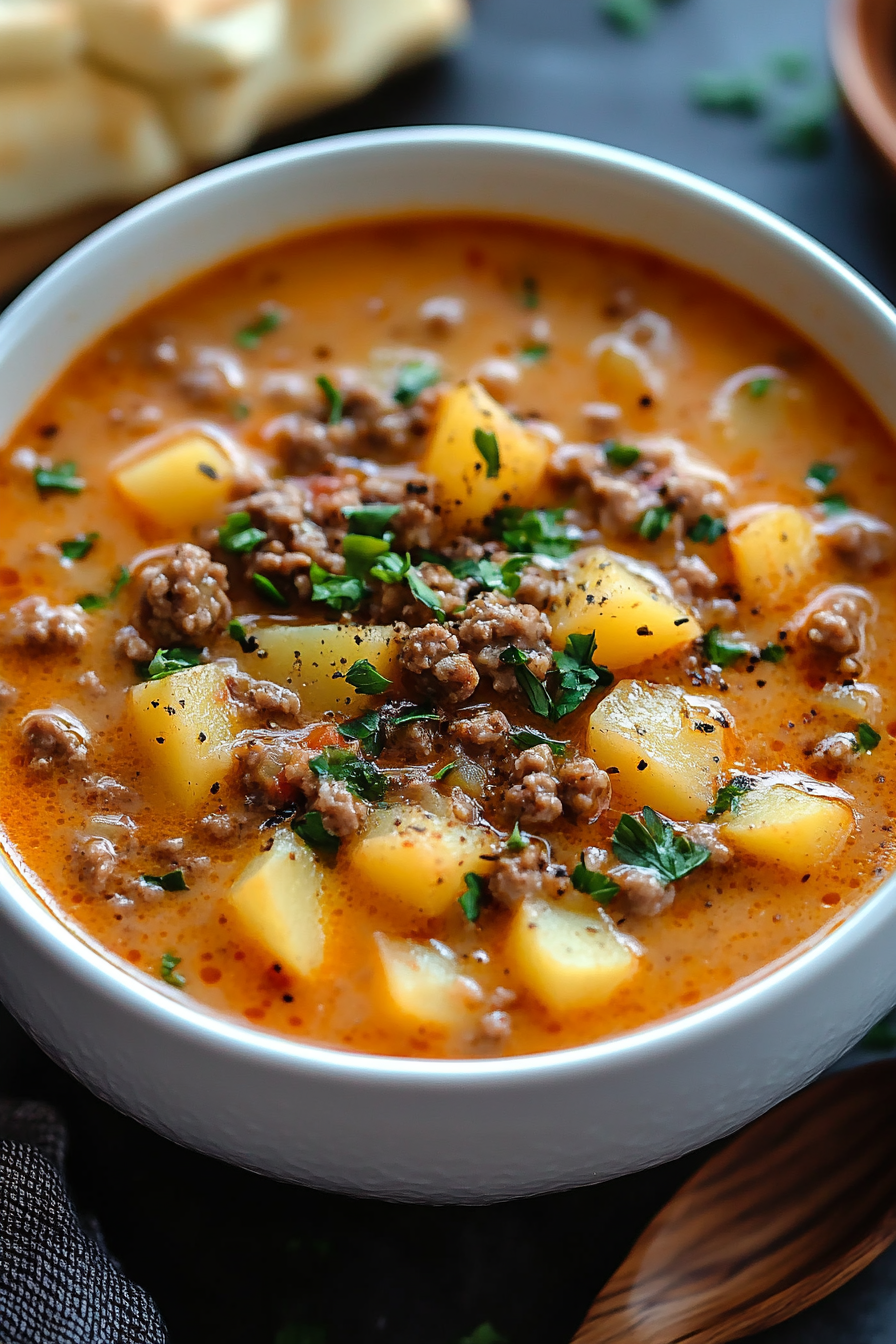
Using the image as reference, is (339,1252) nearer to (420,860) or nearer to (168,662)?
(420,860)

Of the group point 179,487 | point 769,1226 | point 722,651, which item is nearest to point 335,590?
point 179,487

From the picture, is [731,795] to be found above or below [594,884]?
above

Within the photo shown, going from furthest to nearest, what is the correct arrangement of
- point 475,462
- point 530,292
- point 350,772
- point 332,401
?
point 530,292 < point 332,401 < point 475,462 < point 350,772

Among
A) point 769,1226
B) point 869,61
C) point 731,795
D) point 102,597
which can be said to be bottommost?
point 769,1226

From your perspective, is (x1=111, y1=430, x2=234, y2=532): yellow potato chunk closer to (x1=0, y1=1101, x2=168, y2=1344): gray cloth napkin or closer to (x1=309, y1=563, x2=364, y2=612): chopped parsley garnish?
(x1=309, y1=563, x2=364, y2=612): chopped parsley garnish

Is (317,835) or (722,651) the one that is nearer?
(317,835)

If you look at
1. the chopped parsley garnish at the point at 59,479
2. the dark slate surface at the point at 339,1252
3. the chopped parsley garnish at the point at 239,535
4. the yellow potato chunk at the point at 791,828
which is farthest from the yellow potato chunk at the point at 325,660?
the dark slate surface at the point at 339,1252

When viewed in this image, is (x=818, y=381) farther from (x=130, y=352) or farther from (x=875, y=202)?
(x=130, y=352)

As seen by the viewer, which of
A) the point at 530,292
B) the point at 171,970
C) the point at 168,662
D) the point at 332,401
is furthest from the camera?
the point at 530,292
